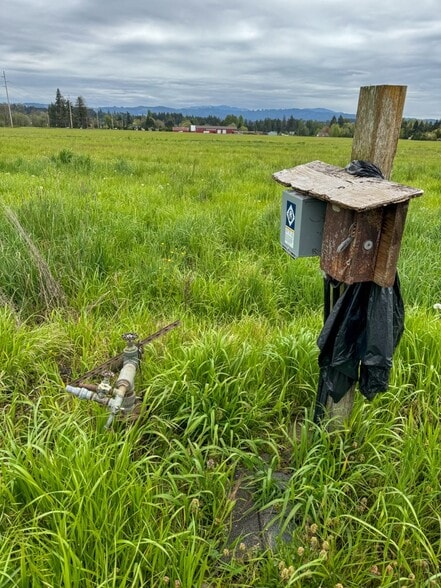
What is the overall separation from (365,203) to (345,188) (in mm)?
173

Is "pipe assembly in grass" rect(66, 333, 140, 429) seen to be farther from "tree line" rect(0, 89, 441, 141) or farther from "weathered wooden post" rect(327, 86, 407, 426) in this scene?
"tree line" rect(0, 89, 441, 141)

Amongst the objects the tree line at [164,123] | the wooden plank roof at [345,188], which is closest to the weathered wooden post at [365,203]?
the wooden plank roof at [345,188]

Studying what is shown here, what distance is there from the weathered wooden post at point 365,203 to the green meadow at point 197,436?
31.4 inches

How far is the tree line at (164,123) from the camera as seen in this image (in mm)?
59688

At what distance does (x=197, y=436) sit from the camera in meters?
2.02

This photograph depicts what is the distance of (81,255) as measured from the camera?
377cm

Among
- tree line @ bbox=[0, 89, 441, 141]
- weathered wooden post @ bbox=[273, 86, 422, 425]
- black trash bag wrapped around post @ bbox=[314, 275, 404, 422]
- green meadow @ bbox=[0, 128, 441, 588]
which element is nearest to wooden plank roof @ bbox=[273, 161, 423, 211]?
weathered wooden post @ bbox=[273, 86, 422, 425]

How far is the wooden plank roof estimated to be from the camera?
4.41 ft

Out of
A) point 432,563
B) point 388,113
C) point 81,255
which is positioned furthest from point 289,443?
point 81,255

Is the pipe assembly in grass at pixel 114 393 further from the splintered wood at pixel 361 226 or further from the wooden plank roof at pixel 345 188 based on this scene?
the wooden plank roof at pixel 345 188

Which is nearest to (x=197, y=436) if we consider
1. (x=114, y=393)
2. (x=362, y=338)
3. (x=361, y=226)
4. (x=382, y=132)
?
(x=114, y=393)

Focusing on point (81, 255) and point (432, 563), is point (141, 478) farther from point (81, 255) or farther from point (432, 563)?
point (81, 255)

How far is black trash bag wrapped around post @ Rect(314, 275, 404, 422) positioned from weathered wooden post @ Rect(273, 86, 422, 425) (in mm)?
113

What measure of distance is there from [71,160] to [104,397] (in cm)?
958
